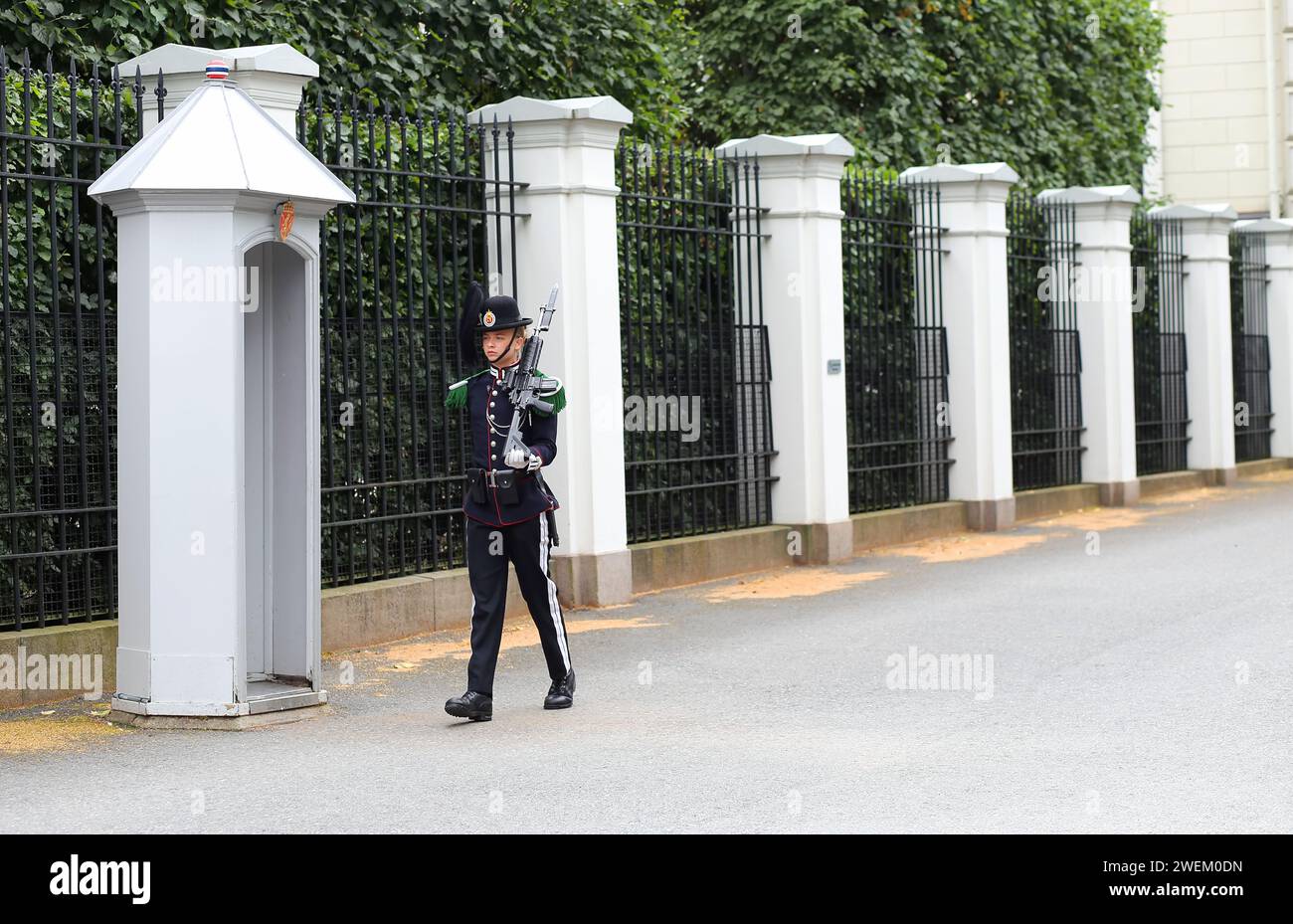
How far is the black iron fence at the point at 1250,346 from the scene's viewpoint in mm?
25141

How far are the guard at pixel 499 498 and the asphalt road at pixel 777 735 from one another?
0.44m

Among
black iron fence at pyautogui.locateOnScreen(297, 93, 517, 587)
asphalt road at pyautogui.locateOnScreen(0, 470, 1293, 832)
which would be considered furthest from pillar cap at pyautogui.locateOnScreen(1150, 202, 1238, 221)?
black iron fence at pyautogui.locateOnScreen(297, 93, 517, 587)

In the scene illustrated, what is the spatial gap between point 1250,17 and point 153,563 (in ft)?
107

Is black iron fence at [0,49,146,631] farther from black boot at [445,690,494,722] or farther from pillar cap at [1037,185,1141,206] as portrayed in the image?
pillar cap at [1037,185,1141,206]

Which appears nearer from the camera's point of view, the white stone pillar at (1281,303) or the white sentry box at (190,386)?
the white sentry box at (190,386)

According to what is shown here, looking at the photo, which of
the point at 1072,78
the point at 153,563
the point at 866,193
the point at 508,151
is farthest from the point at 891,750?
the point at 1072,78

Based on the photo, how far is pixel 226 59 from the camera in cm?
962

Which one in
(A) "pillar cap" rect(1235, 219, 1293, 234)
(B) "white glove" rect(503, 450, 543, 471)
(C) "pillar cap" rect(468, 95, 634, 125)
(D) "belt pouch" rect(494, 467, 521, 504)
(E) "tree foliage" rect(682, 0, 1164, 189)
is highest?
(E) "tree foliage" rect(682, 0, 1164, 189)

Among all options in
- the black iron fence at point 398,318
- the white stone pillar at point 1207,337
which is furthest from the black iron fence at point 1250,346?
the black iron fence at point 398,318

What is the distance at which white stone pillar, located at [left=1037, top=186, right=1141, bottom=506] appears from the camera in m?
20.2

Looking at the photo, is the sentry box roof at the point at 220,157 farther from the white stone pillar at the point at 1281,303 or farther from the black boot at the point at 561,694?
the white stone pillar at the point at 1281,303

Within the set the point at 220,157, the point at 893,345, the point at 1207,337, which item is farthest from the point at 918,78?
the point at 220,157

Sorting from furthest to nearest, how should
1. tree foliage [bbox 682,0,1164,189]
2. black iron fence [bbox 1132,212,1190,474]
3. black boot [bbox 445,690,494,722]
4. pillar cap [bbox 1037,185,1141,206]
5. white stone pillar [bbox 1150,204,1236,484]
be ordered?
tree foliage [bbox 682,0,1164,189]
white stone pillar [bbox 1150,204,1236,484]
black iron fence [bbox 1132,212,1190,474]
pillar cap [bbox 1037,185,1141,206]
black boot [bbox 445,690,494,722]

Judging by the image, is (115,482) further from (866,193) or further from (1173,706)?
(866,193)
